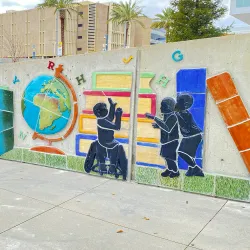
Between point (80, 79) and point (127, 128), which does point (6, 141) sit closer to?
point (80, 79)

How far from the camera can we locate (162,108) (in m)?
5.01

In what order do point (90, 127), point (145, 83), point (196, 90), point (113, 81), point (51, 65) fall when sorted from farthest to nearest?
point (51, 65), point (90, 127), point (113, 81), point (145, 83), point (196, 90)

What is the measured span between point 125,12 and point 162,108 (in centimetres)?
4988

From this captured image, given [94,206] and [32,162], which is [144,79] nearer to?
[94,206]

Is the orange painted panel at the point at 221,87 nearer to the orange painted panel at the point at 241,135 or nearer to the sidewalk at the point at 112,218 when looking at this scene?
the orange painted panel at the point at 241,135

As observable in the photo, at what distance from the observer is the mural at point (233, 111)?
4.36 meters

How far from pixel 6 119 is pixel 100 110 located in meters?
2.74

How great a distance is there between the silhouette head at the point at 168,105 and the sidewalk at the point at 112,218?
4.22 feet

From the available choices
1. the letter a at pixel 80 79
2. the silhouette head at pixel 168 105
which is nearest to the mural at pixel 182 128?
the silhouette head at pixel 168 105

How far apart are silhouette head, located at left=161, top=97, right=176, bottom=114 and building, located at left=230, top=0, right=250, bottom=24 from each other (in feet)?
68.3

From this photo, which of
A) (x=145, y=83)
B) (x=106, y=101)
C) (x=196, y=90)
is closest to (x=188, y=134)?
(x=196, y=90)

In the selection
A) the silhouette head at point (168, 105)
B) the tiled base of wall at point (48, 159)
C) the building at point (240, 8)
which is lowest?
the tiled base of wall at point (48, 159)

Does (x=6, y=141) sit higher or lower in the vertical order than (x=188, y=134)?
lower

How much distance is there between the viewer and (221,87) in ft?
14.7
